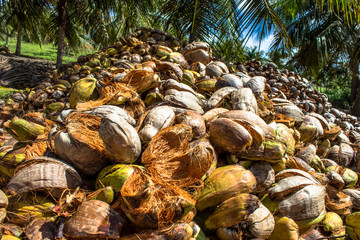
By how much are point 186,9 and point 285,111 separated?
3687 millimetres

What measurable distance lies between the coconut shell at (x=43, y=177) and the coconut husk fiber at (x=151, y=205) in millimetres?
362

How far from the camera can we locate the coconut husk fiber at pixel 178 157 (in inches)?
56.7

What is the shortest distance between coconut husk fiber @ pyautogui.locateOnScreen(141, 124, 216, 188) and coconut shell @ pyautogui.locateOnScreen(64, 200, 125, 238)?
33 cm

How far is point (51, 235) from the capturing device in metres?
1.14

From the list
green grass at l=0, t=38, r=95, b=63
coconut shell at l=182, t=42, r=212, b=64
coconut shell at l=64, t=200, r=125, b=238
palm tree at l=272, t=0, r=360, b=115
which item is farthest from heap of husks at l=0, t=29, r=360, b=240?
green grass at l=0, t=38, r=95, b=63

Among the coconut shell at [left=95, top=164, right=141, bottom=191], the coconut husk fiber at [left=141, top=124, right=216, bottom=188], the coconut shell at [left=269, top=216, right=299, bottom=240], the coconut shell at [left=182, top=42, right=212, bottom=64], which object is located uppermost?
the coconut shell at [left=182, top=42, right=212, bottom=64]

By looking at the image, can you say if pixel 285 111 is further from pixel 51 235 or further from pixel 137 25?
pixel 137 25

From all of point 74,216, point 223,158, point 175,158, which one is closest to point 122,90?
point 175,158

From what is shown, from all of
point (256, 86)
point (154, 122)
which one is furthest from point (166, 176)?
point (256, 86)

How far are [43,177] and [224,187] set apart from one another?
1.01 metres

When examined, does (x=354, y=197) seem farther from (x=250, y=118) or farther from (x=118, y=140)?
(x=118, y=140)

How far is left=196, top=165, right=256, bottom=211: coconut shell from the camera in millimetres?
1359

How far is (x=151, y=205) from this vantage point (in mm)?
1144

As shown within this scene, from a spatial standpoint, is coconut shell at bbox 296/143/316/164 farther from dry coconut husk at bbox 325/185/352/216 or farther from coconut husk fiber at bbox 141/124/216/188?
coconut husk fiber at bbox 141/124/216/188
